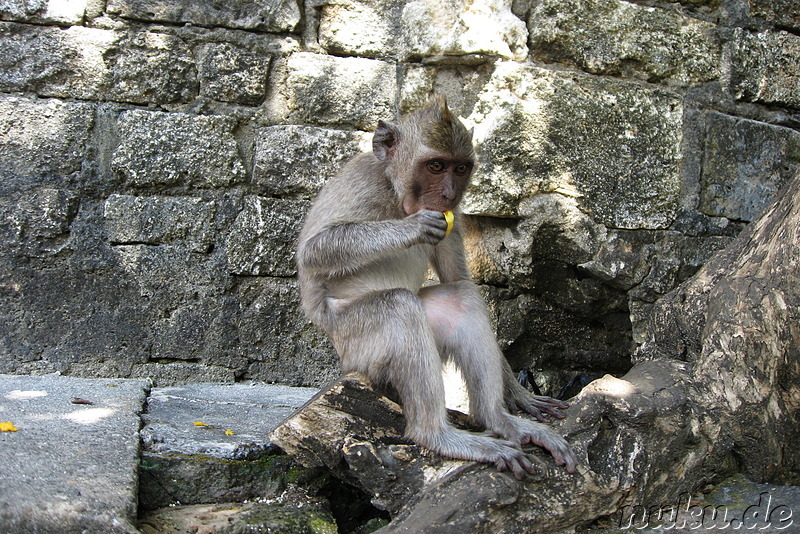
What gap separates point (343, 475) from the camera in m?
2.96

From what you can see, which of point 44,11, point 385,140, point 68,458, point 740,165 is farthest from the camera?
point 740,165

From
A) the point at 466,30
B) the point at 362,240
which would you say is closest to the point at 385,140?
the point at 362,240

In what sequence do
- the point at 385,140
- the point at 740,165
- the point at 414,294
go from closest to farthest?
the point at 414,294, the point at 385,140, the point at 740,165

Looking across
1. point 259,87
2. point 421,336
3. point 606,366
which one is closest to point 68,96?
point 259,87

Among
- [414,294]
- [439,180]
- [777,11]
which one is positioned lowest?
[414,294]

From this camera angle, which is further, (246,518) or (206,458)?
(206,458)

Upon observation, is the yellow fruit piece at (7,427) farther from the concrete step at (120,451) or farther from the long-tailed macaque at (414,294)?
the long-tailed macaque at (414,294)

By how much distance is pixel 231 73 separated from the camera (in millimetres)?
4301

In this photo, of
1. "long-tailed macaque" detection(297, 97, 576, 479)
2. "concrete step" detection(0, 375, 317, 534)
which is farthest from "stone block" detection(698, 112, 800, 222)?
"concrete step" detection(0, 375, 317, 534)

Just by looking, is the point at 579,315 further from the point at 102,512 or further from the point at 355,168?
the point at 102,512

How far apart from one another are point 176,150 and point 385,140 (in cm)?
139

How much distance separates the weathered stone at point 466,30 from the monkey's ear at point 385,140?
0.92 metres

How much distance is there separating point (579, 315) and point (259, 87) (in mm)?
2386

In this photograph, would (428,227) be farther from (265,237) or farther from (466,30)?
(466,30)
